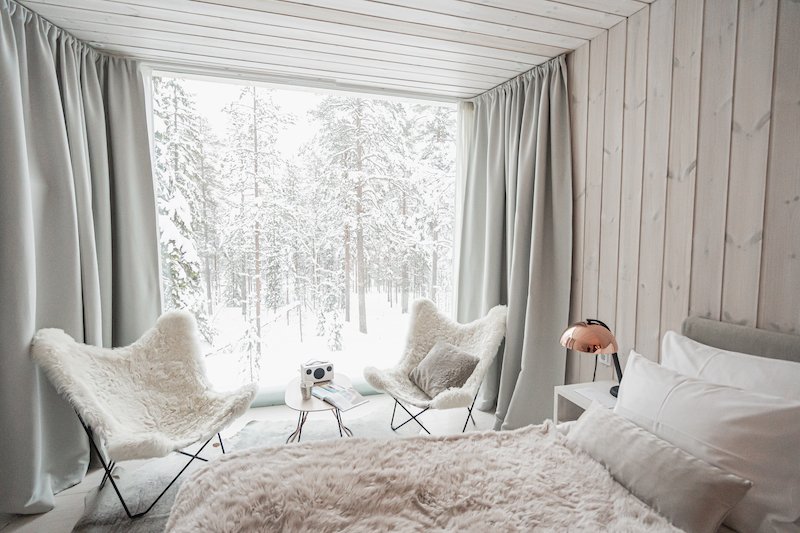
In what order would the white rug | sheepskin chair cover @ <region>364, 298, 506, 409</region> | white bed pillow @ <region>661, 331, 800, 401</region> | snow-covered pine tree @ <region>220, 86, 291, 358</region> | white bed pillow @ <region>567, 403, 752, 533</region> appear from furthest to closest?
1. snow-covered pine tree @ <region>220, 86, 291, 358</region>
2. sheepskin chair cover @ <region>364, 298, 506, 409</region>
3. the white rug
4. white bed pillow @ <region>661, 331, 800, 401</region>
5. white bed pillow @ <region>567, 403, 752, 533</region>

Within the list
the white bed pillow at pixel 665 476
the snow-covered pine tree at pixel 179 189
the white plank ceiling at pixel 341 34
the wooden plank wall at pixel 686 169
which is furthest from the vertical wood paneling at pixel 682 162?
the snow-covered pine tree at pixel 179 189

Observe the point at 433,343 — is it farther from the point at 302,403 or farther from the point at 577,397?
the point at 577,397

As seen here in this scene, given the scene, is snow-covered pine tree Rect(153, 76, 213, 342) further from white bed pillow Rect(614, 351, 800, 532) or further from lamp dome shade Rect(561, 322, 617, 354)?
white bed pillow Rect(614, 351, 800, 532)

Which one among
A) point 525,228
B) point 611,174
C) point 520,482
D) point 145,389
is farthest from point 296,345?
point 611,174

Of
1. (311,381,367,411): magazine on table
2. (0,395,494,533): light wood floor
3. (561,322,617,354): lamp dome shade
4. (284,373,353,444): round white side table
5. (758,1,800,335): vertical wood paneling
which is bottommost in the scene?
(0,395,494,533): light wood floor

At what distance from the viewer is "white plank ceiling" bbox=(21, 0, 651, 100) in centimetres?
205

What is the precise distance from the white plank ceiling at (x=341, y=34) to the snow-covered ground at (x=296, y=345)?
5.81 ft

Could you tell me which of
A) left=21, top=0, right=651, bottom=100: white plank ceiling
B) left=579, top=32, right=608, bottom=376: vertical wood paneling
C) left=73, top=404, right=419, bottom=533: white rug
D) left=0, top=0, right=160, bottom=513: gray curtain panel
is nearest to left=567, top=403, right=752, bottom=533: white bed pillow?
left=73, top=404, right=419, bottom=533: white rug

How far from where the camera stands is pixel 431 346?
10.1ft

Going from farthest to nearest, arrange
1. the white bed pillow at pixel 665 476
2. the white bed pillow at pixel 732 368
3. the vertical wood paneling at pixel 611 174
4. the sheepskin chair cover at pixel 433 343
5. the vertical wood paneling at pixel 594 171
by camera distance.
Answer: the sheepskin chair cover at pixel 433 343, the vertical wood paneling at pixel 594 171, the vertical wood paneling at pixel 611 174, the white bed pillow at pixel 732 368, the white bed pillow at pixel 665 476

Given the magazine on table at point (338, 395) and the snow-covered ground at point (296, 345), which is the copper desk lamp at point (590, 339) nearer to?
the magazine on table at point (338, 395)

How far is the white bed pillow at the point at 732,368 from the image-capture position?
133cm

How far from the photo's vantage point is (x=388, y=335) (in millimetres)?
3719

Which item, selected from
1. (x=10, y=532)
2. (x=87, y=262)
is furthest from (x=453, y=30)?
(x=10, y=532)
